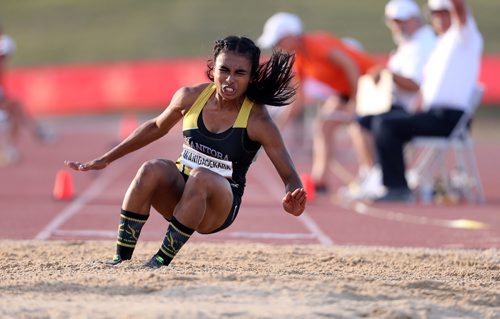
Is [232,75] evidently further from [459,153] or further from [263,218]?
[459,153]

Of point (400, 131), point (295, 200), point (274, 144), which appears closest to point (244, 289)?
point (295, 200)

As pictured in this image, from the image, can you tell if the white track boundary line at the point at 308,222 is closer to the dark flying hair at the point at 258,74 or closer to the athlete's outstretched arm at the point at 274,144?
the dark flying hair at the point at 258,74

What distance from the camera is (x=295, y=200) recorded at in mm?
5828

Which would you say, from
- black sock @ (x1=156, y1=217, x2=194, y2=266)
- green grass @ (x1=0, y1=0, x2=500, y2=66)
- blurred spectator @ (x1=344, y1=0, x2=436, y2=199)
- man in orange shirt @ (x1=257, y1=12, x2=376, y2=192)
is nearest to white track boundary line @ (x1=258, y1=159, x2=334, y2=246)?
man in orange shirt @ (x1=257, y1=12, x2=376, y2=192)

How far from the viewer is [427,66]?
11688mm

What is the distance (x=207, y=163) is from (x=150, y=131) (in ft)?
1.64

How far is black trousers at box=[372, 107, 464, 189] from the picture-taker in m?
11.5

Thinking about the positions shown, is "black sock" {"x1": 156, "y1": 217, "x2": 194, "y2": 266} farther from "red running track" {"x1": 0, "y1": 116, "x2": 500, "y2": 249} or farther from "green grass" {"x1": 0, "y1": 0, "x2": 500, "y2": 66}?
"green grass" {"x1": 0, "y1": 0, "x2": 500, "y2": 66}

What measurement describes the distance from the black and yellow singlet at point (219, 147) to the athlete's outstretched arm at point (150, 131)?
87 mm

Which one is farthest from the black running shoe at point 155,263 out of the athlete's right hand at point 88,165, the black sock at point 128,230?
the athlete's right hand at point 88,165

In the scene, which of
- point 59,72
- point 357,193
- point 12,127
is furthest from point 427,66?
point 59,72

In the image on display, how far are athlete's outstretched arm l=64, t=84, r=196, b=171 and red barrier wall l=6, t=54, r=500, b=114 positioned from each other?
74.3 feet

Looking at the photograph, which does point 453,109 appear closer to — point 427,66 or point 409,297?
point 427,66

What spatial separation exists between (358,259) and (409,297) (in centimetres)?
201
